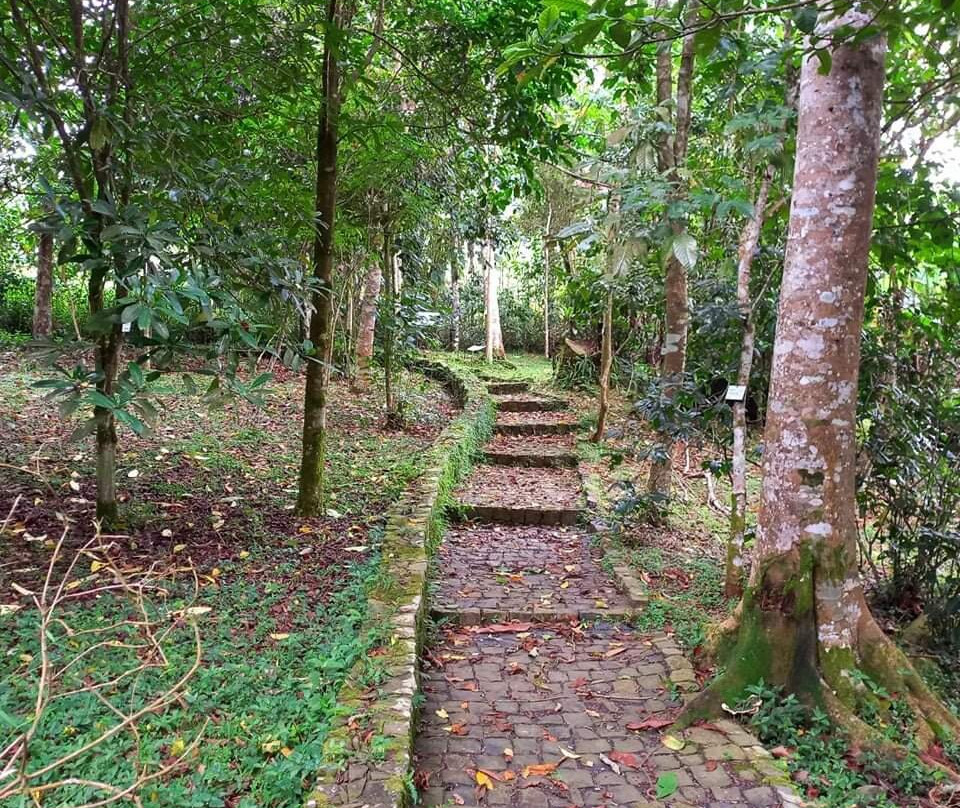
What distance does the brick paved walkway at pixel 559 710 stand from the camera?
277 cm

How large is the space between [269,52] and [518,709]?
158 inches

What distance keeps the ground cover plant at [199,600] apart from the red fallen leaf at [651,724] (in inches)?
46.2

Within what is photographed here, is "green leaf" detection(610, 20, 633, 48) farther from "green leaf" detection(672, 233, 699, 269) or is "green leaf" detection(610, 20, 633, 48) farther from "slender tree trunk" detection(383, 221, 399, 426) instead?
"slender tree trunk" detection(383, 221, 399, 426)

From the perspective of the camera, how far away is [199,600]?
151 inches

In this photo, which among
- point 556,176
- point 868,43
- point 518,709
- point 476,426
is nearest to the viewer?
point 868,43

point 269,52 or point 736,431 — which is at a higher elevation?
point 269,52

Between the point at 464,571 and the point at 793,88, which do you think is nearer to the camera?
the point at 793,88

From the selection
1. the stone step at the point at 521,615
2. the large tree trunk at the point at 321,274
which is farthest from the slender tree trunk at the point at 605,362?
the stone step at the point at 521,615

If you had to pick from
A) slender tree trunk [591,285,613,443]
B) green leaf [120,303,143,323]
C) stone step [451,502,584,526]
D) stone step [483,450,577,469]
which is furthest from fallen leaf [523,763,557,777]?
slender tree trunk [591,285,613,443]

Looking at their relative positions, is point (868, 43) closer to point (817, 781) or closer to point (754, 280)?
point (754, 280)

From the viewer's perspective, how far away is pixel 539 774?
2.87 m

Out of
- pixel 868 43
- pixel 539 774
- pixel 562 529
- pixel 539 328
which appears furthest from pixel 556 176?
pixel 539 774

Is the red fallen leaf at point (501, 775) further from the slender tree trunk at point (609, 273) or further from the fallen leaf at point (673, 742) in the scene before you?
the slender tree trunk at point (609, 273)

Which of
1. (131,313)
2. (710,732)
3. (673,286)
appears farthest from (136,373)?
(673,286)
